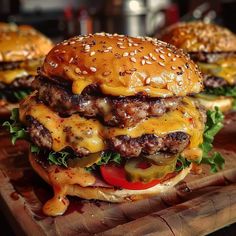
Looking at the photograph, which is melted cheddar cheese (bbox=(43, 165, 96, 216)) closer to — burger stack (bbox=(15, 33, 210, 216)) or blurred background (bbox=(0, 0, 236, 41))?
burger stack (bbox=(15, 33, 210, 216))

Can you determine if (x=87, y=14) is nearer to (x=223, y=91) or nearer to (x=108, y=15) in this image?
(x=108, y=15)

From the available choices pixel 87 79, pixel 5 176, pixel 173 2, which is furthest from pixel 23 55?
pixel 173 2

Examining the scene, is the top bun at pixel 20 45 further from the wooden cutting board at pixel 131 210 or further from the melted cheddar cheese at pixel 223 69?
the melted cheddar cheese at pixel 223 69

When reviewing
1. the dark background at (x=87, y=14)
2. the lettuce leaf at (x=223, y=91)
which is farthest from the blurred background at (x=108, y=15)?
the lettuce leaf at (x=223, y=91)

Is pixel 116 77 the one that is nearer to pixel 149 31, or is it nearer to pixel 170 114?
pixel 170 114

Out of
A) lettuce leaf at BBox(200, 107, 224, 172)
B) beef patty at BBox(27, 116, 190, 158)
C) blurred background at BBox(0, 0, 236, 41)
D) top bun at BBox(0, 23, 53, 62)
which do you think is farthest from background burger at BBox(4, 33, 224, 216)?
blurred background at BBox(0, 0, 236, 41)

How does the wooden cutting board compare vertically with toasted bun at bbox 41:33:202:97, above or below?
below
